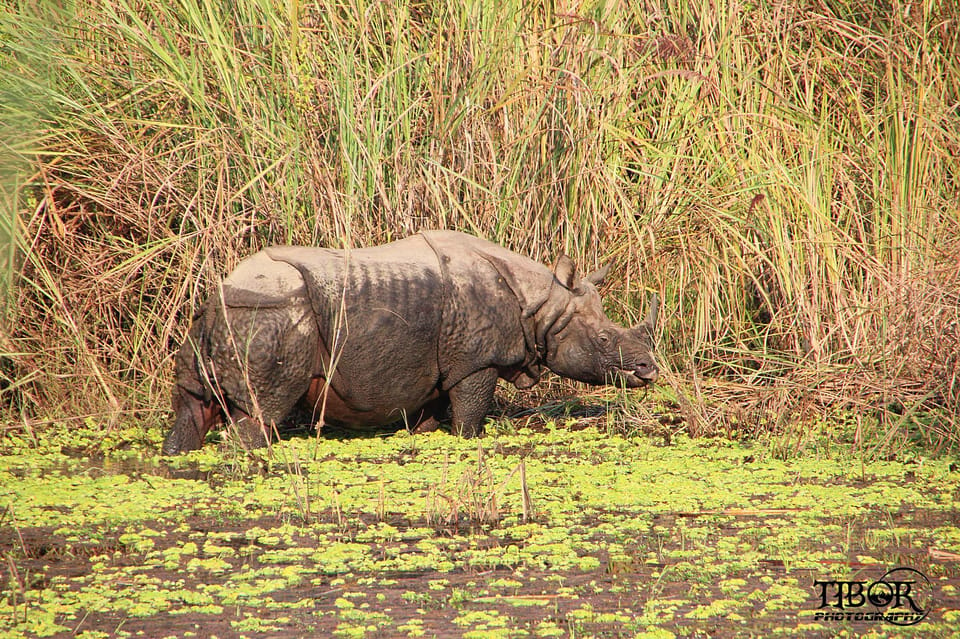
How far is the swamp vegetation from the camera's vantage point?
16.3 ft

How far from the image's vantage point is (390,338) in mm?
5875

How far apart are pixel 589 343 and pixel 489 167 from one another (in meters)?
1.25

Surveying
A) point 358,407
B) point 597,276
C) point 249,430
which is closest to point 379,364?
point 358,407

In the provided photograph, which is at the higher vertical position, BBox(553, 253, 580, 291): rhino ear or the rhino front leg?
BBox(553, 253, 580, 291): rhino ear

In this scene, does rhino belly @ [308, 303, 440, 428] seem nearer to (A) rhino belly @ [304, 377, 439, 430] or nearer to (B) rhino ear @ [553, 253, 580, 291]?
(A) rhino belly @ [304, 377, 439, 430]

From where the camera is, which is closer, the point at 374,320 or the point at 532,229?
the point at 374,320

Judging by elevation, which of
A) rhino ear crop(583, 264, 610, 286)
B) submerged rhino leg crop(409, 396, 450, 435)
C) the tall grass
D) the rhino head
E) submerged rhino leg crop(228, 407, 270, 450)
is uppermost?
the tall grass

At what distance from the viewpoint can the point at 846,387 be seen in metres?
5.92

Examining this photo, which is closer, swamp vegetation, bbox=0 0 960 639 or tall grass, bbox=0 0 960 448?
swamp vegetation, bbox=0 0 960 639

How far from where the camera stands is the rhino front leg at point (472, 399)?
20.3 ft

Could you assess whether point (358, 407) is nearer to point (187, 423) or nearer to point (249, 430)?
point (249, 430)

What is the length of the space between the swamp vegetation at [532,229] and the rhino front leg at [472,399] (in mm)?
225

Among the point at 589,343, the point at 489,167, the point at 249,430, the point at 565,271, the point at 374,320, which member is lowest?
the point at 249,430

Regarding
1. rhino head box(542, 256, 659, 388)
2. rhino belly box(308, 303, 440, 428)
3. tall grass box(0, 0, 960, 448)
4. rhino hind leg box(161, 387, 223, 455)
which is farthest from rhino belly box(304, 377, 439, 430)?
tall grass box(0, 0, 960, 448)
